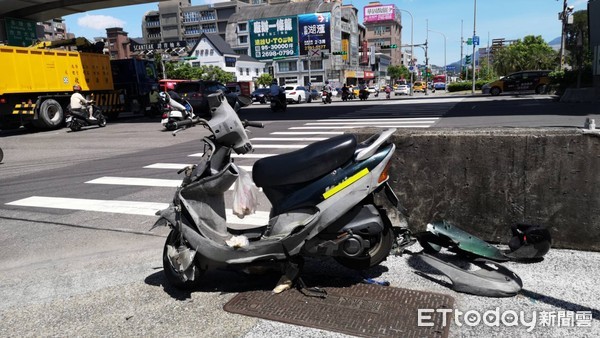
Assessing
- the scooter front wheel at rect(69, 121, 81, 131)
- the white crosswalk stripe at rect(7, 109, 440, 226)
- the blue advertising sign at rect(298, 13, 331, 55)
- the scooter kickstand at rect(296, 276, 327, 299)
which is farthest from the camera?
the blue advertising sign at rect(298, 13, 331, 55)

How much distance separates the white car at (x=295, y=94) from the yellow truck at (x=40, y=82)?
16.9 meters

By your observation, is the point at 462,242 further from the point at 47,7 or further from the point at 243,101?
the point at 47,7

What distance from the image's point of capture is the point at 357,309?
3.44m

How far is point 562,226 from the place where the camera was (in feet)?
14.0

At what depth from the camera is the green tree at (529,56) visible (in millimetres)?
60781

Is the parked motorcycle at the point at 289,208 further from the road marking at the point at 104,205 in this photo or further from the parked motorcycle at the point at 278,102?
the parked motorcycle at the point at 278,102

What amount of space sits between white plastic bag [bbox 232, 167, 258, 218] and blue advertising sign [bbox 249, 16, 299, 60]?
8605 centimetres

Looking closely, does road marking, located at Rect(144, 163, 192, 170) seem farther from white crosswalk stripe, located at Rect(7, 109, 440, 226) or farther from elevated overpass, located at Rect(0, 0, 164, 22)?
elevated overpass, located at Rect(0, 0, 164, 22)

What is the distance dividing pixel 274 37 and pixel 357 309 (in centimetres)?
9036

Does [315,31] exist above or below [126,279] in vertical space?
above

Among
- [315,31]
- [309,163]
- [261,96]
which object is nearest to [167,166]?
[309,163]

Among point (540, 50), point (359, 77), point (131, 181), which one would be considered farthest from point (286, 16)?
point (131, 181)

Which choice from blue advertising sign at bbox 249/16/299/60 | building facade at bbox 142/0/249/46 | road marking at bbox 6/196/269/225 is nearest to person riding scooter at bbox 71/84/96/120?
road marking at bbox 6/196/269/225

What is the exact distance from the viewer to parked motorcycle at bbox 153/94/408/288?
353 cm
